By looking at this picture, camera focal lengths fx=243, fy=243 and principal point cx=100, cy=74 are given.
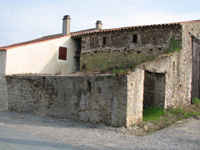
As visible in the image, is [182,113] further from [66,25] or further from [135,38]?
[66,25]

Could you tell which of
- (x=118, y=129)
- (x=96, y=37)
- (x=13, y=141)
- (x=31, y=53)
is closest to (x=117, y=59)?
(x=96, y=37)

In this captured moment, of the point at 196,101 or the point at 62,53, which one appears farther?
the point at 62,53

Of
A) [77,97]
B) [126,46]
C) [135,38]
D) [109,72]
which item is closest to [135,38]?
[135,38]

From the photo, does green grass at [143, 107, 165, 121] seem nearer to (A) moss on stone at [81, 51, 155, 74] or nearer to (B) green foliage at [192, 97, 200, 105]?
(A) moss on stone at [81, 51, 155, 74]

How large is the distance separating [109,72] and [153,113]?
2795mm

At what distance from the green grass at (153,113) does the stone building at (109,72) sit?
1.27 feet

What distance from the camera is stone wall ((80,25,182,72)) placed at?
13367 mm

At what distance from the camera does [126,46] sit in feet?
48.5

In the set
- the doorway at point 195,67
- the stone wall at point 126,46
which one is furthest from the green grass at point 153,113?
the doorway at point 195,67

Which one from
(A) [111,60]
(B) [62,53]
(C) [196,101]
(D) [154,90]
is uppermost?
(B) [62,53]

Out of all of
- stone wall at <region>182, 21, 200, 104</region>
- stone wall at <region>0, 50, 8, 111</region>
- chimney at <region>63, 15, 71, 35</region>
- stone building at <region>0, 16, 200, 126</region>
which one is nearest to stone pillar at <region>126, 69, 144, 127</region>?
stone building at <region>0, 16, 200, 126</region>

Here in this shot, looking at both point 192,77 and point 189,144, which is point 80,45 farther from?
point 189,144

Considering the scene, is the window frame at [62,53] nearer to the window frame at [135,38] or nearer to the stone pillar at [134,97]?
the window frame at [135,38]

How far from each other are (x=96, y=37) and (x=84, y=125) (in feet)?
25.5
